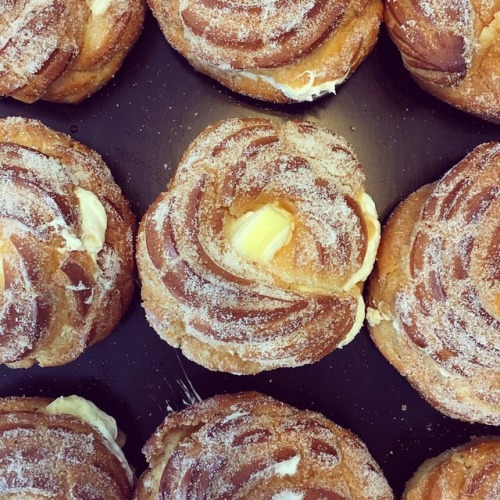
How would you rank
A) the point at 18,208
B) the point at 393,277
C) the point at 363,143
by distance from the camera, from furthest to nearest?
the point at 363,143, the point at 393,277, the point at 18,208

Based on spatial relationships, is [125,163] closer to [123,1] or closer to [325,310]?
[123,1]

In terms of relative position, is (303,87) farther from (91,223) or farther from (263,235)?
(91,223)

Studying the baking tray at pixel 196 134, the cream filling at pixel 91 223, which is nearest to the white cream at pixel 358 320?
the baking tray at pixel 196 134

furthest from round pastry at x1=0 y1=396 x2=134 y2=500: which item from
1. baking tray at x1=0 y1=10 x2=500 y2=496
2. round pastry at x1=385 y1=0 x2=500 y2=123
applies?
round pastry at x1=385 y1=0 x2=500 y2=123

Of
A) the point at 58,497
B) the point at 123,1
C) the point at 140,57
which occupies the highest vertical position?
the point at 123,1

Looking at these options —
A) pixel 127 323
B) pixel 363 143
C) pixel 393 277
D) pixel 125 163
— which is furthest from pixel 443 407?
pixel 125 163

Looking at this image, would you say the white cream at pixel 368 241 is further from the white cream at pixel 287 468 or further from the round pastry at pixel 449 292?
the white cream at pixel 287 468

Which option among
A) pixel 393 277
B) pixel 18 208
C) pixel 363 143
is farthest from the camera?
pixel 363 143

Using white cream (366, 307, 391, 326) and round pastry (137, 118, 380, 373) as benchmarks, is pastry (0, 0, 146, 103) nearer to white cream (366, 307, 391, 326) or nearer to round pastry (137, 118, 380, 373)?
round pastry (137, 118, 380, 373)
